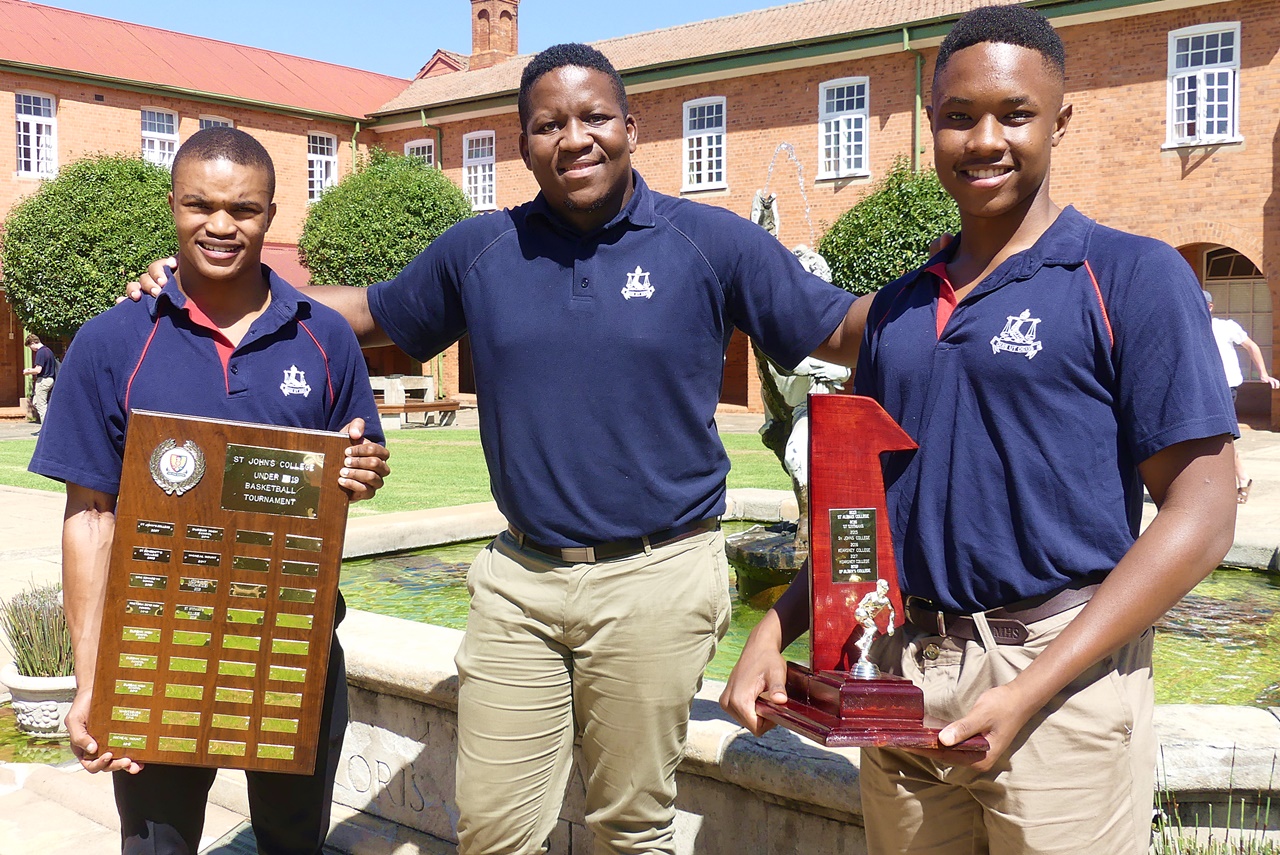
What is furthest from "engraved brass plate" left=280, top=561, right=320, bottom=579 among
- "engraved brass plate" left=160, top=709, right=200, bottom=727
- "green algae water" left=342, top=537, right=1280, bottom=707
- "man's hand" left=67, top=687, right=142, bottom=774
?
"green algae water" left=342, top=537, right=1280, bottom=707

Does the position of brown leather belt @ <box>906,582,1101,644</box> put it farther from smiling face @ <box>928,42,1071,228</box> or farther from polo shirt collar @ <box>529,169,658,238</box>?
polo shirt collar @ <box>529,169,658,238</box>

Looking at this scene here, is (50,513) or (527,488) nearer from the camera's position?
(527,488)

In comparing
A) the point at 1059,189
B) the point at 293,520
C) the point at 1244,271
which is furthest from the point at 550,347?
the point at 1244,271

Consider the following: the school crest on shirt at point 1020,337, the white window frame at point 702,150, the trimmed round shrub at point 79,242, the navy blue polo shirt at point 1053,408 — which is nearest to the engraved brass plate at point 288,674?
the navy blue polo shirt at point 1053,408

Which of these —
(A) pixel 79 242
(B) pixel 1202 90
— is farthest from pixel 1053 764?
(A) pixel 79 242

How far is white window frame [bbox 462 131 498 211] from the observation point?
1145 inches

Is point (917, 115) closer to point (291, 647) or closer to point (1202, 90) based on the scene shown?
point (1202, 90)

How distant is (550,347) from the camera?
8.63ft

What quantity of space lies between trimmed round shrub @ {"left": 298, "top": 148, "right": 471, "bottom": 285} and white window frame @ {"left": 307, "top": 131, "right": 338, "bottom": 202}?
385 cm

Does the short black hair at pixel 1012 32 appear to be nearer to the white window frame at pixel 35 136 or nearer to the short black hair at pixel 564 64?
the short black hair at pixel 564 64

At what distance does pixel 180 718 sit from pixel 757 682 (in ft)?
4.16

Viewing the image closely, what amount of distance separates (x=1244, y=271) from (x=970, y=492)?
22.5m

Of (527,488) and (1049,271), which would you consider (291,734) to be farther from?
(1049,271)

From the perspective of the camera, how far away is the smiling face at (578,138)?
2668mm
